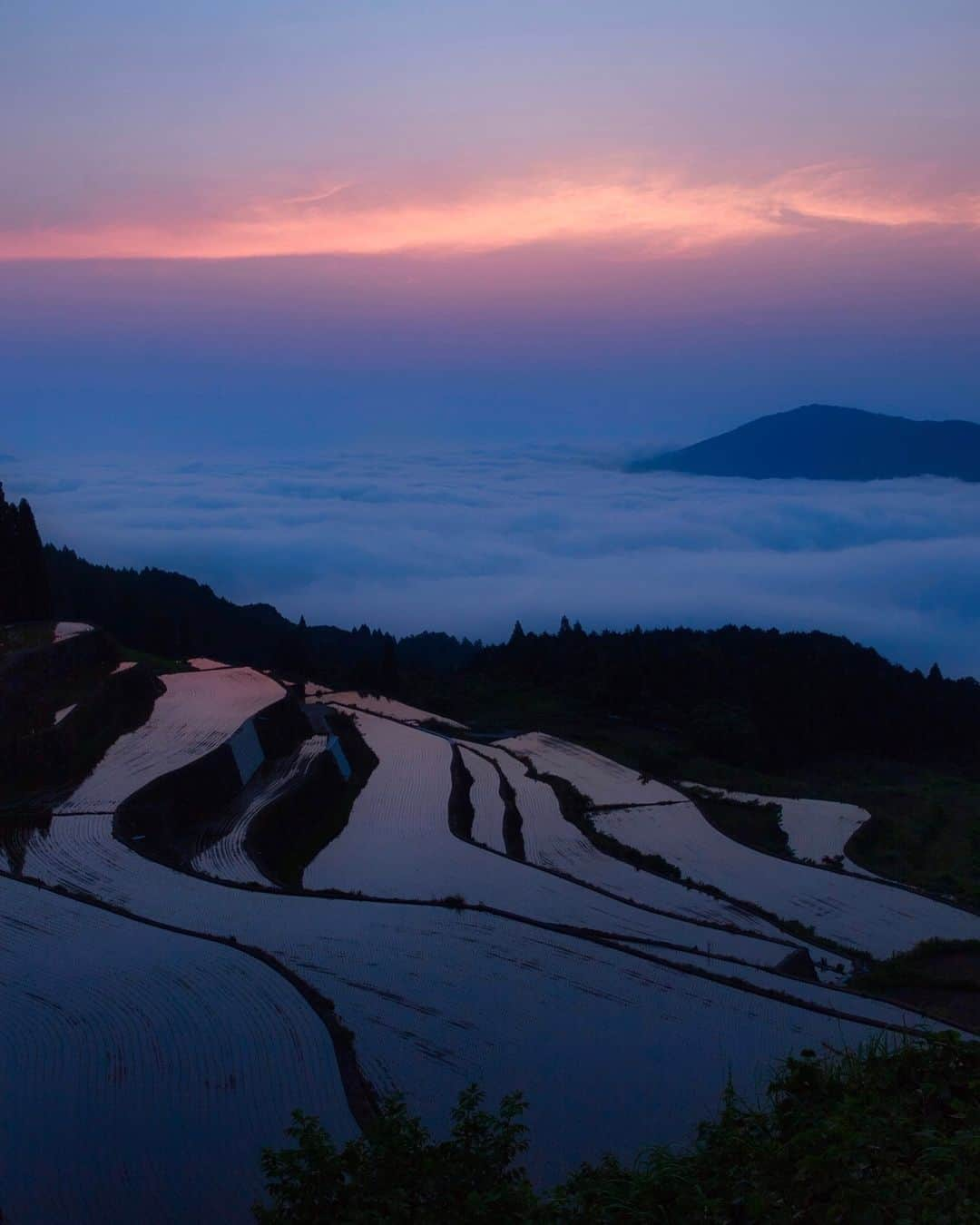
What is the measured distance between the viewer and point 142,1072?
28.9 ft

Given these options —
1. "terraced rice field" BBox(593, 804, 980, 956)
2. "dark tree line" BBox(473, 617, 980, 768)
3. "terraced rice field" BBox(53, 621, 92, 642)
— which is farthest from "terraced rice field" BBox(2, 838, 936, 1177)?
"dark tree line" BBox(473, 617, 980, 768)

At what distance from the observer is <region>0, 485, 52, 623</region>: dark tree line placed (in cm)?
2986

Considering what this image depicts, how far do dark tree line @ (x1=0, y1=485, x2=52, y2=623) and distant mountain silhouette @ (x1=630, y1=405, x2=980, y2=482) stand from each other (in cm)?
13767

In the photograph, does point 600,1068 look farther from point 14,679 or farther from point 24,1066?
point 14,679

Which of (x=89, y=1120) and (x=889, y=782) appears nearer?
(x=89, y=1120)

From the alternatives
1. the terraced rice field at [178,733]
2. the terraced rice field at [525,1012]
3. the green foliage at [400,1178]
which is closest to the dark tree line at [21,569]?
the terraced rice field at [178,733]

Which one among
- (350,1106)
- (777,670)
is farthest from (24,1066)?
(777,670)

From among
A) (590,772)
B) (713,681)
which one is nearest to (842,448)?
(713,681)

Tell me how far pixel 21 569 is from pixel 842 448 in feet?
474

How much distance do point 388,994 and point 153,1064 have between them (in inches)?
105

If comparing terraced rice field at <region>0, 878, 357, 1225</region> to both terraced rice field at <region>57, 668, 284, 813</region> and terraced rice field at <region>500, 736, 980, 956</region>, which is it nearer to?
terraced rice field at <region>57, 668, 284, 813</region>

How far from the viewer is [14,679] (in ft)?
72.4

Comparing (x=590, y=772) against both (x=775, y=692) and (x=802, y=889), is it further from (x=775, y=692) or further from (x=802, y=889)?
(x=775, y=692)

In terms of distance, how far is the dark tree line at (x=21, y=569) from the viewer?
29.9m
